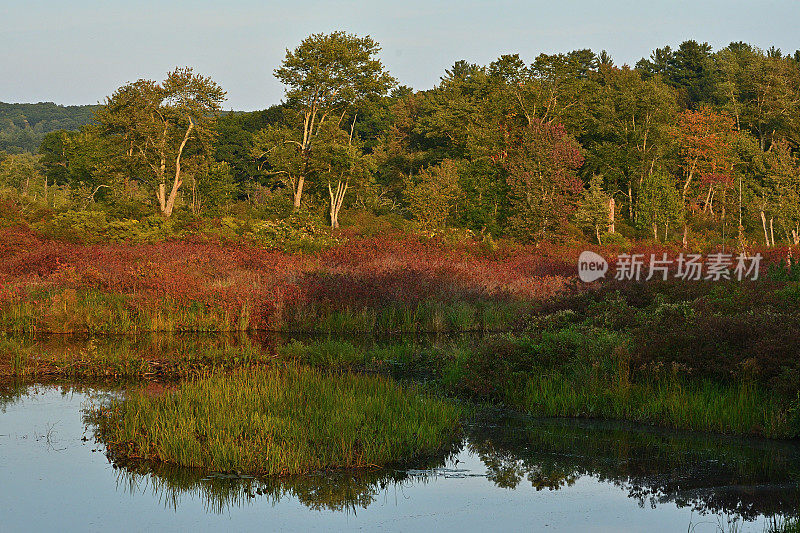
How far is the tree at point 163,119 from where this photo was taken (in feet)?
145

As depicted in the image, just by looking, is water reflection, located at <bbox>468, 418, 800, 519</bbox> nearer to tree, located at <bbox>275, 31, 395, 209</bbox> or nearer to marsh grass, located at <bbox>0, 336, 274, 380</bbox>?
marsh grass, located at <bbox>0, 336, 274, 380</bbox>

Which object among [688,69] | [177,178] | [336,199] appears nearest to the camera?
[177,178]

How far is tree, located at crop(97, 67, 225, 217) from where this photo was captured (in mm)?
44125

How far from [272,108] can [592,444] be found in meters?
70.8

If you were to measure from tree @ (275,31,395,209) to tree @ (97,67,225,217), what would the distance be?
4664 mm

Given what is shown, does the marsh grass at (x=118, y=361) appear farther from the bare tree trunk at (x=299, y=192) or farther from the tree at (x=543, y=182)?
the bare tree trunk at (x=299, y=192)

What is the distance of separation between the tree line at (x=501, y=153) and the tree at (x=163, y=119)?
0.26 ft

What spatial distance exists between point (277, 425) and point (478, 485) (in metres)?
2.29

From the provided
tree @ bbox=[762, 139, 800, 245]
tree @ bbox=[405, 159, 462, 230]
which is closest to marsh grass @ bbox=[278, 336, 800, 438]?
tree @ bbox=[405, 159, 462, 230]

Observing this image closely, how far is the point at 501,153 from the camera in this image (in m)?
47.6

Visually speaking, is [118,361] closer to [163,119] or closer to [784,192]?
[163,119]

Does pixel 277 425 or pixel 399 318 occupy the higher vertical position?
pixel 399 318

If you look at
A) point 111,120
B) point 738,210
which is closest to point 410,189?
point 111,120

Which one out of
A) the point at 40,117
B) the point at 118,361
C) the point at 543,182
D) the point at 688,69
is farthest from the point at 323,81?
the point at 40,117
